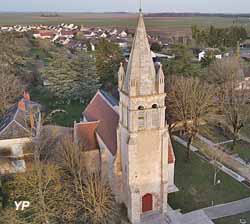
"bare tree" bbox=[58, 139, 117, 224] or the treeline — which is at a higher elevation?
the treeline

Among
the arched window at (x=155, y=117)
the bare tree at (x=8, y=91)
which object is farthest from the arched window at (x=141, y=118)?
the bare tree at (x=8, y=91)

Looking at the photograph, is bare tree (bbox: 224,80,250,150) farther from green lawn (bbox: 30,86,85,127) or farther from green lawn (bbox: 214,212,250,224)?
green lawn (bbox: 30,86,85,127)

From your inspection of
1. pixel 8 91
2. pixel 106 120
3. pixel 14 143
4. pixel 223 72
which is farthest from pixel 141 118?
pixel 223 72

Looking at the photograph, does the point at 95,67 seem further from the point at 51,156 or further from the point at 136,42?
the point at 136,42

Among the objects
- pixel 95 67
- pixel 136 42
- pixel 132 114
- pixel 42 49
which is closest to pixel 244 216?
pixel 132 114

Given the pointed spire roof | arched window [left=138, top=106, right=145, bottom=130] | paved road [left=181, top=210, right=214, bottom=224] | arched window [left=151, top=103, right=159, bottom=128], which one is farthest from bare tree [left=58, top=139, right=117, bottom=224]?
the pointed spire roof

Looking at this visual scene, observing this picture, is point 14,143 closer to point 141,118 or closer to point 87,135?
point 87,135
